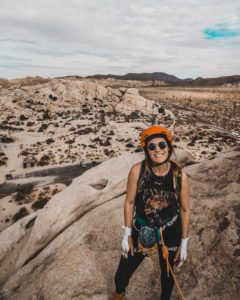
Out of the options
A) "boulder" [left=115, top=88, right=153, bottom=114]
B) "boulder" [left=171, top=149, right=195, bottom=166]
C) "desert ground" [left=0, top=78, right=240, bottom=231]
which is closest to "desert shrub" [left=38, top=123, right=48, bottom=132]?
"desert ground" [left=0, top=78, right=240, bottom=231]

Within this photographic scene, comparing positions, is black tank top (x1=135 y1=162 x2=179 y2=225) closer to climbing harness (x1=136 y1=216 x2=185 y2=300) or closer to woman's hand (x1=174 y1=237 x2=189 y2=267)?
climbing harness (x1=136 y1=216 x2=185 y2=300)

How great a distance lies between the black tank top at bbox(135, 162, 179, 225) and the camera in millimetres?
3256

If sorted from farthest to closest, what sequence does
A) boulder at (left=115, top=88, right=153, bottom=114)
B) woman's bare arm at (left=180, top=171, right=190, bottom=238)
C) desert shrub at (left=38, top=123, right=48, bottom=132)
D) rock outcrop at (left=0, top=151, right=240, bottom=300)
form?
1. boulder at (left=115, top=88, right=153, bottom=114)
2. desert shrub at (left=38, top=123, right=48, bottom=132)
3. rock outcrop at (left=0, top=151, right=240, bottom=300)
4. woman's bare arm at (left=180, top=171, right=190, bottom=238)

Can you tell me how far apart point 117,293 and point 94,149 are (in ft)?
111

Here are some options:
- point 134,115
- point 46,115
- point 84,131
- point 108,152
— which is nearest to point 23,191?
point 108,152

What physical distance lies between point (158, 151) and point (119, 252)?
3.79m

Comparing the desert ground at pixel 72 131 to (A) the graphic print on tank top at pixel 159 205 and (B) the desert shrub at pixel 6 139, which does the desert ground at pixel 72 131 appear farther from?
(A) the graphic print on tank top at pixel 159 205

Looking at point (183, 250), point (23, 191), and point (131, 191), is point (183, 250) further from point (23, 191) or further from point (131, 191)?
A: point (23, 191)

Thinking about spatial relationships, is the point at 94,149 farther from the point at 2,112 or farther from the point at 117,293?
the point at 2,112

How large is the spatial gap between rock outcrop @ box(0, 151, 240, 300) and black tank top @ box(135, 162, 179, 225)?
7.23ft

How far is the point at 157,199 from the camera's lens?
10.9ft

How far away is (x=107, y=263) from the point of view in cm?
500

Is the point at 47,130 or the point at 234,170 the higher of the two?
the point at 234,170

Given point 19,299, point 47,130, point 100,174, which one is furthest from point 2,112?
point 19,299
